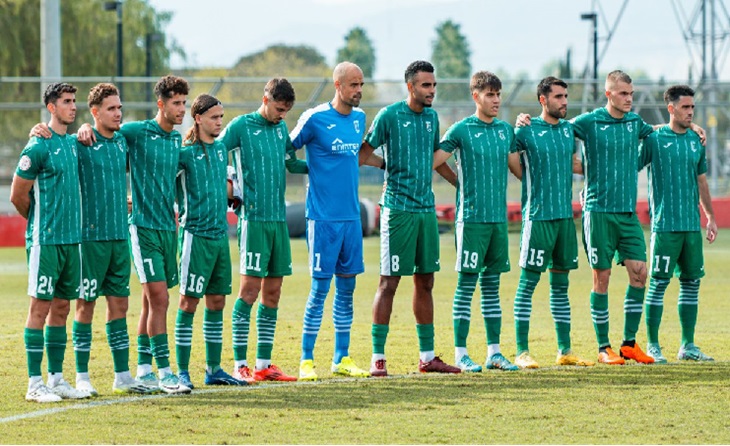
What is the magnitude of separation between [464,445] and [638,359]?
3.91 metres

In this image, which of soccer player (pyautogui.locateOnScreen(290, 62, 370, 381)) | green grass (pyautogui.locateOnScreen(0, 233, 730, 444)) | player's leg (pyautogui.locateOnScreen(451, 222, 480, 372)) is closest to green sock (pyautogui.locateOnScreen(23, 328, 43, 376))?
green grass (pyautogui.locateOnScreen(0, 233, 730, 444))

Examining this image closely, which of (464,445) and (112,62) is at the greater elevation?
(112,62)

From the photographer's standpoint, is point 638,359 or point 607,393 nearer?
point 607,393

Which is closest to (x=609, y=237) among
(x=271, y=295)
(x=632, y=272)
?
(x=632, y=272)

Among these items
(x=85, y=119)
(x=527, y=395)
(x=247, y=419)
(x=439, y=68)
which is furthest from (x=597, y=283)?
(x=439, y=68)

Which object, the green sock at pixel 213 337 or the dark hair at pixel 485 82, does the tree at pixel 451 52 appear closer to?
the dark hair at pixel 485 82

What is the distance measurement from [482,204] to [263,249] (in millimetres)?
1812

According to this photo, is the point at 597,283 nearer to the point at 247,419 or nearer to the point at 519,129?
the point at 519,129

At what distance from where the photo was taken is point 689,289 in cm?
1174

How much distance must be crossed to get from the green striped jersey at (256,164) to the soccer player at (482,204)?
4.55 feet

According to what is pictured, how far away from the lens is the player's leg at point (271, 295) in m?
10.3

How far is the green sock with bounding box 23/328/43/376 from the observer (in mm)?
9422

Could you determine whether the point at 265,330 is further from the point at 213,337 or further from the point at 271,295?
the point at 213,337

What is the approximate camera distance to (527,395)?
374 inches
